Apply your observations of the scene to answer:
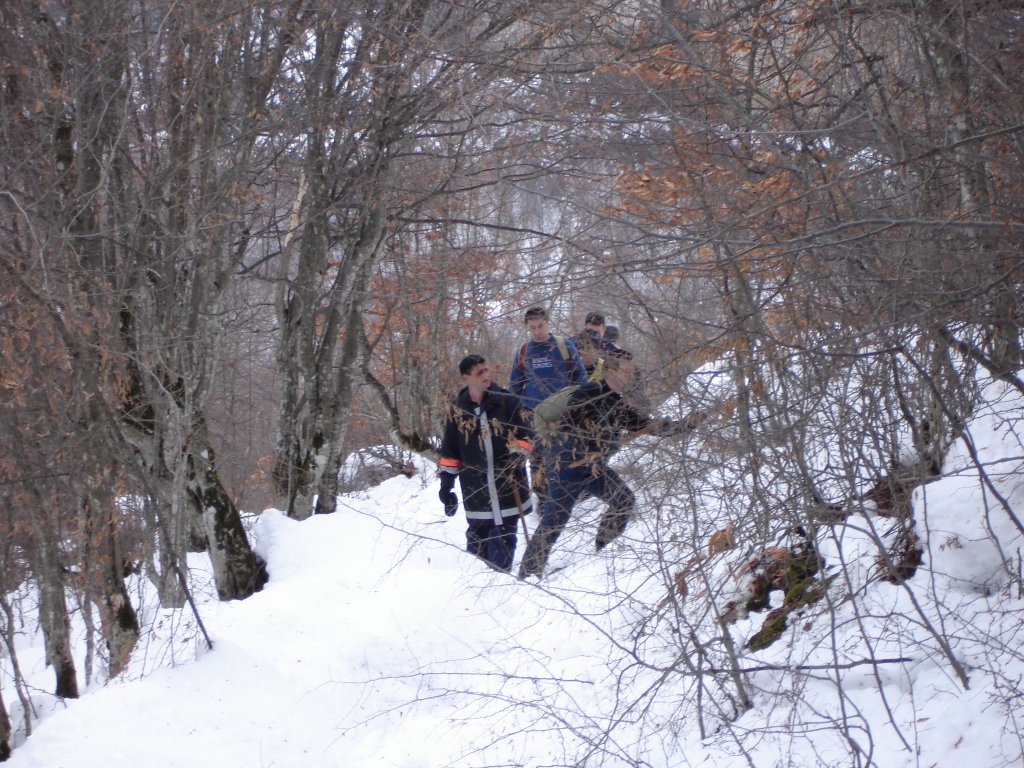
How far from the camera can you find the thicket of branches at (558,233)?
11.8ft

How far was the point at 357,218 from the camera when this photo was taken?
9680 millimetres

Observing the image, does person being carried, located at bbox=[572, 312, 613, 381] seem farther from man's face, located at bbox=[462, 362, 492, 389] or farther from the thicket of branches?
man's face, located at bbox=[462, 362, 492, 389]

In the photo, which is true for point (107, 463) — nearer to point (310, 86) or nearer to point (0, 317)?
point (0, 317)

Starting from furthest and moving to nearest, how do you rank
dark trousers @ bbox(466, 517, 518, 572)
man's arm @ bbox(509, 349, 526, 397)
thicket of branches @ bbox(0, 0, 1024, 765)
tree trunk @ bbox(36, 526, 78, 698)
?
dark trousers @ bbox(466, 517, 518, 572) < man's arm @ bbox(509, 349, 526, 397) < tree trunk @ bbox(36, 526, 78, 698) < thicket of branches @ bbox(0, 0, 1024, 765)

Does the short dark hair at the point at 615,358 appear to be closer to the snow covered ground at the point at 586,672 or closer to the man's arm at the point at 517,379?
the snow covered ground at the point at 586,672

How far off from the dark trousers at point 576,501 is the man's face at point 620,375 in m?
0.38

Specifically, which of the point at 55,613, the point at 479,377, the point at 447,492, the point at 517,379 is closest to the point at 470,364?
the point at 479,377

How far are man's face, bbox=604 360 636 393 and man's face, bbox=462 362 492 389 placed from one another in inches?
80.1

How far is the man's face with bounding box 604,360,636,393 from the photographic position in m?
4.04

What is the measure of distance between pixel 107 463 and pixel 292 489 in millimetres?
3922

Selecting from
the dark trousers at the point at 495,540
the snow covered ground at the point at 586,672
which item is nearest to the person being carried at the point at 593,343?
the snow covered ground at the point at 586,672

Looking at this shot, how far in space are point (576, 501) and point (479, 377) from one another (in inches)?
66.3

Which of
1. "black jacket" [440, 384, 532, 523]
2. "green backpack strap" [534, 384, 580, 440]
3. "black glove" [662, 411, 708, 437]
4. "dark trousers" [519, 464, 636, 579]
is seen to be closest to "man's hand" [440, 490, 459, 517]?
"black jacket" [440, 384, 532, 523]

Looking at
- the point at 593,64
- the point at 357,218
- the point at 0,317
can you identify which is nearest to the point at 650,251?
the point at 593,64
